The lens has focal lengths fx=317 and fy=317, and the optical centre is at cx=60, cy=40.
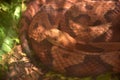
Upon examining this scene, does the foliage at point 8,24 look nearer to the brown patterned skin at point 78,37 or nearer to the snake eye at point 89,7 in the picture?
the brown patterned skin at point 78,37

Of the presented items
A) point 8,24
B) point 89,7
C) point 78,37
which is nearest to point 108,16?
point 89,7

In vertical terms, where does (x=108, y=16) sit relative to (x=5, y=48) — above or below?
above

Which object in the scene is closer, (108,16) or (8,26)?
(108,16)

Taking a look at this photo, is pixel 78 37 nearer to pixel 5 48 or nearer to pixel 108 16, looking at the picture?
pixel 108 16

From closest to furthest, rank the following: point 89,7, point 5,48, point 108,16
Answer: point 108,16
point 89,7
point 5,48

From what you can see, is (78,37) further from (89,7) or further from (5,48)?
(5,48)

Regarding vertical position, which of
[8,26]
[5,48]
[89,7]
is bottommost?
[5,48]

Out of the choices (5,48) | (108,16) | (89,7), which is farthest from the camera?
(5,48)

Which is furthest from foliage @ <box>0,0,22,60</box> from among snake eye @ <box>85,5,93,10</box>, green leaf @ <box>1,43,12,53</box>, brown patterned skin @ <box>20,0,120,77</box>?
snake eye @ <box>85,5,93,10</box>

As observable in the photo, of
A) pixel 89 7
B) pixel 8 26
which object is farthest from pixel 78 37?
pixel 8 26

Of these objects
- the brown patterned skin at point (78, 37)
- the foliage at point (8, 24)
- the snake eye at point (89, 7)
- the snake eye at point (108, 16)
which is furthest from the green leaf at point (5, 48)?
the snake eye at point (108, 16)
